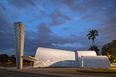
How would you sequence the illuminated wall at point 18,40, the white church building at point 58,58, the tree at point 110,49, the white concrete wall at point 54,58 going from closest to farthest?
the illuminated wall at point 18,40 → the white church building at point 58,58 → the white concrete wall at point 54,58 → the tree at point 110,49

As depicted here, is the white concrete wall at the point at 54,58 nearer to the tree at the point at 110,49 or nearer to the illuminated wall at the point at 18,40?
the illuminated wall at the point at 18,40

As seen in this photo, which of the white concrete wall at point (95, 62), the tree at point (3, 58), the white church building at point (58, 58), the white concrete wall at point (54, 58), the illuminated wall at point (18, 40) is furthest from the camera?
the tree at point (3, 58)

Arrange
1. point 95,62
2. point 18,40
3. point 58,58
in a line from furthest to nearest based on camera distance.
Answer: point 58,58 < point 95,62 < point 18,40

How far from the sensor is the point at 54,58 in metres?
47.7

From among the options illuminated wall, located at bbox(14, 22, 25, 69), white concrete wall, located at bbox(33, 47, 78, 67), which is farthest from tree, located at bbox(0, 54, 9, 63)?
illuminated wall, located at bbox(14, 22, 25, 69)

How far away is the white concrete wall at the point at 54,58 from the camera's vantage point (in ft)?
150

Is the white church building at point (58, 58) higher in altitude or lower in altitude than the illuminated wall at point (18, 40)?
lower

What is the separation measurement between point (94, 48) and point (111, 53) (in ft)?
35.6

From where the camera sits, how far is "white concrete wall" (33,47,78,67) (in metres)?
45.7

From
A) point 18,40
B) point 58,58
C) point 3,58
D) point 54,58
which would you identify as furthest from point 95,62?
point 3,58

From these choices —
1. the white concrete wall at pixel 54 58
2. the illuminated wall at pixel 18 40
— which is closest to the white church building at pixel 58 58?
the white concrete wall at pixel 54 58

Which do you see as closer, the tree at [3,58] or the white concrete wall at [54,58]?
the white concrete wall at [54,58]

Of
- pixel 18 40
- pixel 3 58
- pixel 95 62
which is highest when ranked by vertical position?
pixel 18 40

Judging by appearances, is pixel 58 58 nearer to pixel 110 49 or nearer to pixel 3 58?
pixel 110 49
